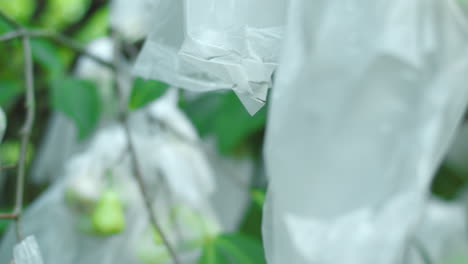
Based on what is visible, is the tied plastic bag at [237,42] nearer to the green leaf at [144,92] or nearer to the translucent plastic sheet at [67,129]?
the green leaf at [144,92]

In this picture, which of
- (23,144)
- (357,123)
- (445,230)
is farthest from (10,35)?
(445,230)

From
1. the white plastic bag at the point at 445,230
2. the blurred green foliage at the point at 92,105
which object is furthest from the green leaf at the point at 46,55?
the white plastic bag at the point at 445,230

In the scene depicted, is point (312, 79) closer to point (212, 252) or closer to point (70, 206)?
point (212, 252)

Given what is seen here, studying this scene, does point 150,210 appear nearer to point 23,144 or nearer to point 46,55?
point 23,144

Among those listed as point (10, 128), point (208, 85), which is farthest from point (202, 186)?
point (10, 128)

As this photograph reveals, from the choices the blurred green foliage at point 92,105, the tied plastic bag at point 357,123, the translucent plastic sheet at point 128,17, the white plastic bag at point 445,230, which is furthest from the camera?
the white plastic bag at point 445,230

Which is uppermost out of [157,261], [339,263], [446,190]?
[339,263]
